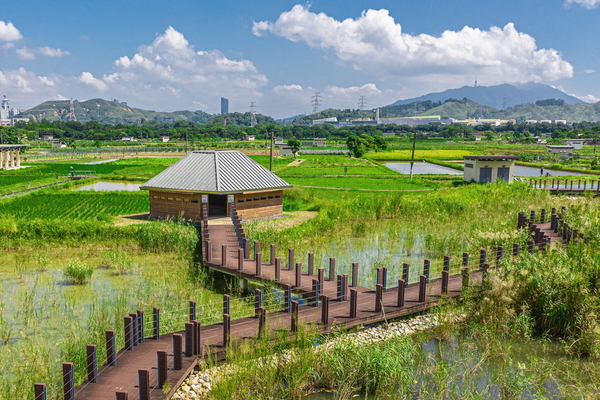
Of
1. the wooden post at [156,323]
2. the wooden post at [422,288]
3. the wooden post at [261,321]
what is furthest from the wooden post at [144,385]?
the wooden post at [422,288]

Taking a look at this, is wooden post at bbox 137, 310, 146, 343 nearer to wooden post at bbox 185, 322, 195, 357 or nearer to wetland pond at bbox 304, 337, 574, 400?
wooden post at bbox 185, 322, 195, 357

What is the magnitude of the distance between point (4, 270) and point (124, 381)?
11.3 m

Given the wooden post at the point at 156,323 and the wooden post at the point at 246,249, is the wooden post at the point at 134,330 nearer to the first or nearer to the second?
the wooden post at the point at 156,323

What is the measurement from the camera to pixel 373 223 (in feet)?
83.0

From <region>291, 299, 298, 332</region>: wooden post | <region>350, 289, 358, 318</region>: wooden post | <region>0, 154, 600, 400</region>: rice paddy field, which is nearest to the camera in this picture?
<region>291, 299, 298, 332</region>: wooden post

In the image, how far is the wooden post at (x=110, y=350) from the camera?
29.8ft

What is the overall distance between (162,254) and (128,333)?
9683 mm

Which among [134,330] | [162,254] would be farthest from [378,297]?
[162,254]

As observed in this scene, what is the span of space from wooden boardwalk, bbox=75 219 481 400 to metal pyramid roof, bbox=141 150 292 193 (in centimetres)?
660

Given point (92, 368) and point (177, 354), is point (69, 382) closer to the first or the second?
point (92, 368)

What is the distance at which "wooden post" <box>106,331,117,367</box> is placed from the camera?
9.07 m

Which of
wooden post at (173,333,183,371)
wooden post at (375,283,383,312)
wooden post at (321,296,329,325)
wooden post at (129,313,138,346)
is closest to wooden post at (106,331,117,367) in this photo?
wooden post at (129,313,138,346)

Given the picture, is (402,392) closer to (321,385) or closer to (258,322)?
(321,385)

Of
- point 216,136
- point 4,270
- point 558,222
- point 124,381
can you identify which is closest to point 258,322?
point 124,381
